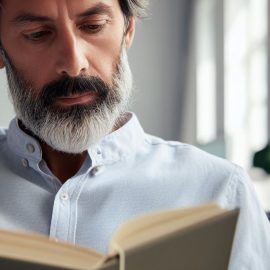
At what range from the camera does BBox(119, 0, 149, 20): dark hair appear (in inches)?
52.4

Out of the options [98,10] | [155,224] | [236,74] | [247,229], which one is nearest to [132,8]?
[98,10]

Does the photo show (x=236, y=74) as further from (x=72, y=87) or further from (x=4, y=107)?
(x=72, y=87)

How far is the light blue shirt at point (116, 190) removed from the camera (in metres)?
1.17

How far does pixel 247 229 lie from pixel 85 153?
324mm

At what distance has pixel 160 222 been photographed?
756 millimetres

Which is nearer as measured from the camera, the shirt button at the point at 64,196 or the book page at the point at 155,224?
the book page at the point at 155,224

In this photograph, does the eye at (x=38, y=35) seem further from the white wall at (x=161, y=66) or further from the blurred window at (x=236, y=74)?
the white wall at (x=161, y=66)

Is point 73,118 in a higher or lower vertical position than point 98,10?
lower

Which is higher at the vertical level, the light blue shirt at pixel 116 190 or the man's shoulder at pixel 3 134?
the man's shoulder at pixel 3 134

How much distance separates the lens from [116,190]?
3.96 ft

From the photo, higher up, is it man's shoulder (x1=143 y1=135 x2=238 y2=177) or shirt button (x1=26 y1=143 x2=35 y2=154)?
shirt button (x1=26 y1=143 x2=35 y2=154)

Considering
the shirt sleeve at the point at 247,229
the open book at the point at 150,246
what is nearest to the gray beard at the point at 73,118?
the shirt sleeve at the point at 247,229

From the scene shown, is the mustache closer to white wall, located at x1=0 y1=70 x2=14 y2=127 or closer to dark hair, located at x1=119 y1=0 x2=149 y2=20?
dark hair, located at x1=119 y1=0 x2=149 y2=20

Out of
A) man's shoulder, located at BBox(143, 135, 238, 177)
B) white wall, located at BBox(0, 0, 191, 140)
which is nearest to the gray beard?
man's shoulder, located at BBox(143, 135, 238, 177)
